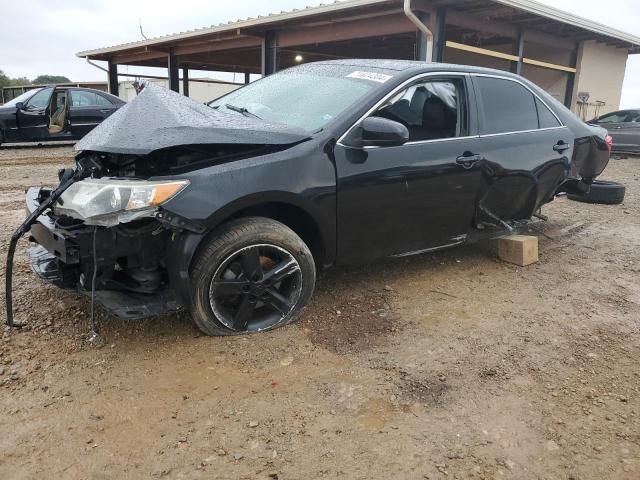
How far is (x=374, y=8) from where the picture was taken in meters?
10.1

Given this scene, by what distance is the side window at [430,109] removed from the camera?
359cm

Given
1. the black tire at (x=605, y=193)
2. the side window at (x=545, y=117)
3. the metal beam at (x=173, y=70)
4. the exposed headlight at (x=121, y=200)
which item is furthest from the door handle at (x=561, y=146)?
the metal beam at (x=173, y=70)

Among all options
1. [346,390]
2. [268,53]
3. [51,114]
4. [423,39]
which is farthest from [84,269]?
[268,53]

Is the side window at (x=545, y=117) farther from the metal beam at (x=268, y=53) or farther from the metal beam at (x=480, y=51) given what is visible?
the metal beam at (x=268, y=53)

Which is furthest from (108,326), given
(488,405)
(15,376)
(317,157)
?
(488,405)

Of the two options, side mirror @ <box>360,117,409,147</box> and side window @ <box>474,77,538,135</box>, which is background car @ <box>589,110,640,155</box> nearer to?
side window @ <box>474,77,538,135</box>

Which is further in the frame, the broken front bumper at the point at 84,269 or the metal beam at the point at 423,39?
the metal beam at the point at 423,39

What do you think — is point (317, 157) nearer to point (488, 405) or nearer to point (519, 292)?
point (488, 405)

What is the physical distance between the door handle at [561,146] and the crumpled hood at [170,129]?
2588mm

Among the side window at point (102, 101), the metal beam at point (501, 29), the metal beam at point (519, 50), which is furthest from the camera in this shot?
the side window at point (102, 101)

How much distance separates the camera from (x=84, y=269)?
106 inches

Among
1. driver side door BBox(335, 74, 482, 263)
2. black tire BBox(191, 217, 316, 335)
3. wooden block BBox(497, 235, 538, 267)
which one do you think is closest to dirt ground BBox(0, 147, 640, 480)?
black tire BBox(191, 217, 316, 335)

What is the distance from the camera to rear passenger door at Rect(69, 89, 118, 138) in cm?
1185

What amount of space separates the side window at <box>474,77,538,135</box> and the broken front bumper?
2.73 metres
